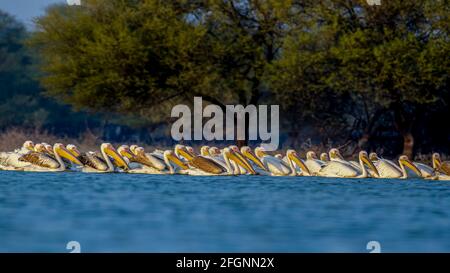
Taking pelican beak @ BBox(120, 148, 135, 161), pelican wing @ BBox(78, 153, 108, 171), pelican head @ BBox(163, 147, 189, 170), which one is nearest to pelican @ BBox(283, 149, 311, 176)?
pelican head @ BBox(163, 147, 189, 170)

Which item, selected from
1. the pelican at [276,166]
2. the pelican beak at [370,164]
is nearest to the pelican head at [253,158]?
the pelican at [276,166]

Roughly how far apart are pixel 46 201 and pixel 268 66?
17.1 m

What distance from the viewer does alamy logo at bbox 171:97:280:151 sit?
3684cm

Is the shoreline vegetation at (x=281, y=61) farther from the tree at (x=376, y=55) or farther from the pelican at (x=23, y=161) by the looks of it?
the pelican at (x=23, y=161)

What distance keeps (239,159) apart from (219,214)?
968cm

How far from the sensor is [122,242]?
1280 cm

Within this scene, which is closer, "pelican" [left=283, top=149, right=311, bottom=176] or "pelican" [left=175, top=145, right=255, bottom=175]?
"pelican" [left=175, top=145, right=255, bottom=175]

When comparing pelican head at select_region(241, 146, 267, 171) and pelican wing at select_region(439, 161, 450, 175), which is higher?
pelican head at select_region(241, 146, 267, 171)

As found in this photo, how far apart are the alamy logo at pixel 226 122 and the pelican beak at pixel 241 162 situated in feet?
32.9

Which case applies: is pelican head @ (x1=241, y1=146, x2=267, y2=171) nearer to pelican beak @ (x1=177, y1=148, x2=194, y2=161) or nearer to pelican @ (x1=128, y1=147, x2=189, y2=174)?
pelican beak @ (x1=177, y1=148, x2=194, y2=161)

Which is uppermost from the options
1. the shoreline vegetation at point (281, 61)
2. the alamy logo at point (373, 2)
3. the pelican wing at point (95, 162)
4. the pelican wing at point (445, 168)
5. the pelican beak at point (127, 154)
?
the alamy logo at point (373, 2)

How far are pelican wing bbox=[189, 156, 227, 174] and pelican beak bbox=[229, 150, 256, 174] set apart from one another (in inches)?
27.9

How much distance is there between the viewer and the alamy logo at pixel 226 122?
36.8 m

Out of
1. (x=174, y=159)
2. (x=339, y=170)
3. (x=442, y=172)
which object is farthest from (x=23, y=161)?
(x=442, y=172)
